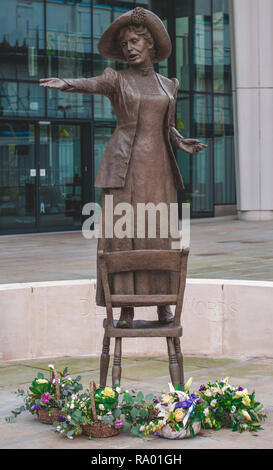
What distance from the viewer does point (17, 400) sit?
5.97 meters

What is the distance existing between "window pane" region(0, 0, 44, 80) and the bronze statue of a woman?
48.3 feet

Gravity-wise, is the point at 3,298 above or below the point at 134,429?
above

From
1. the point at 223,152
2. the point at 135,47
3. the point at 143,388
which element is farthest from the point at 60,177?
the point at 135,47

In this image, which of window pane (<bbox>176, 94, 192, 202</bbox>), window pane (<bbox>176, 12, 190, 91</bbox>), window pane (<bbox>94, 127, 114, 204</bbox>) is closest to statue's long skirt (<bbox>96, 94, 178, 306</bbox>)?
window pane (<bbox>94, 127, 114, 204</bbox>)

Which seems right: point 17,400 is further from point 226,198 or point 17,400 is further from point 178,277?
point 226,198

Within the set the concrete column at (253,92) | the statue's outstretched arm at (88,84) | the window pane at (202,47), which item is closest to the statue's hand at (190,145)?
the statue's outstretched arm at (88,84)

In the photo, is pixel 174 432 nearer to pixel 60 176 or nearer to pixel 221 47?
pixel 60 176

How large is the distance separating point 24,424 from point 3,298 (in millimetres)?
2216

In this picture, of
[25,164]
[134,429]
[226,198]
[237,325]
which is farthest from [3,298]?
[226,198]

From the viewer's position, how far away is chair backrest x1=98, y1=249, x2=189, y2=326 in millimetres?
5367

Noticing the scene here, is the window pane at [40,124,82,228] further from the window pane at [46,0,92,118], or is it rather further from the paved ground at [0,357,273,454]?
the paved ground at [0,357,273,454]

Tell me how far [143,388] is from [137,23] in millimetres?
2698
